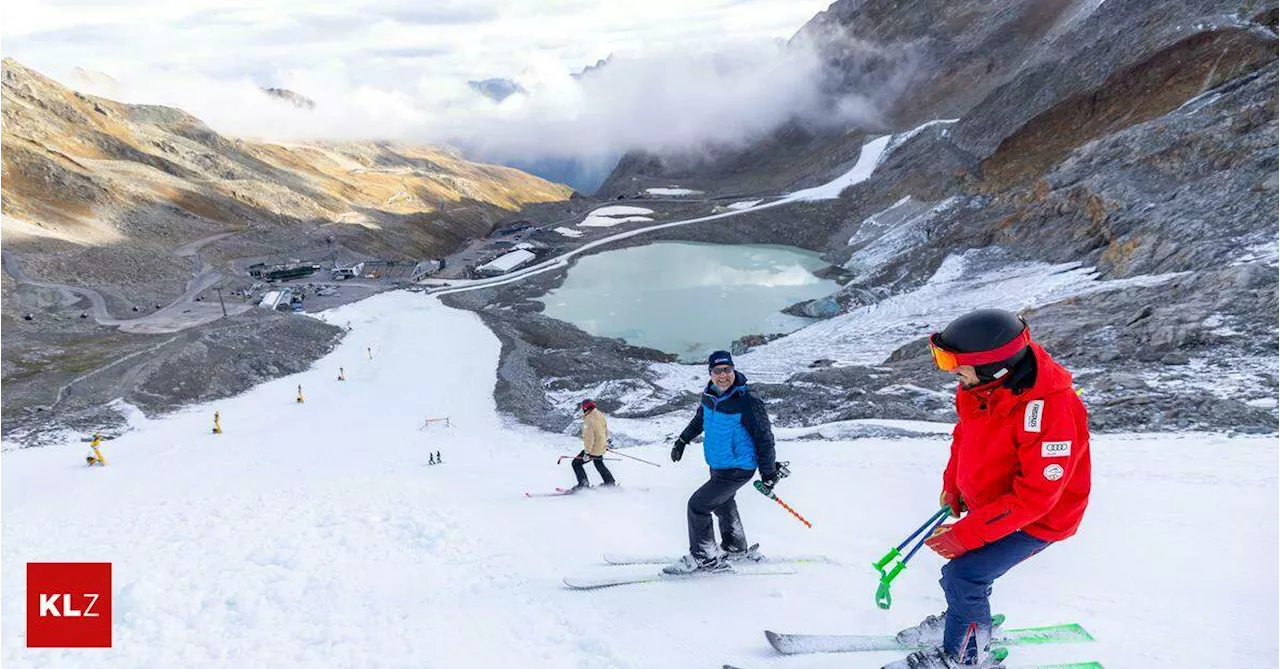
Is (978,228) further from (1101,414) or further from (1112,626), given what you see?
(1112,626)

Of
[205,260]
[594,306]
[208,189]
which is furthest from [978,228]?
[208,189]

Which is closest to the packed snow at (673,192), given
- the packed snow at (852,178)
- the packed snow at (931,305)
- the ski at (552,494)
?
the packed snow at (852,178)

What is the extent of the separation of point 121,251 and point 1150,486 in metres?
87.6

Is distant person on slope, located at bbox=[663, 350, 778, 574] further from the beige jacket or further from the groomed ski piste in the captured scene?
the beige jacket

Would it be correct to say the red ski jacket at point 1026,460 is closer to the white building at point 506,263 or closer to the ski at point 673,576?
the ski at point 673,576

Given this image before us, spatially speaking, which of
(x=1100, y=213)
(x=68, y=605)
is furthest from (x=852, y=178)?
(x=68, y=605)

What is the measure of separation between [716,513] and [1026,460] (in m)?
4.00

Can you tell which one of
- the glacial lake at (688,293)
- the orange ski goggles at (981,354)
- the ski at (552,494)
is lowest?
the ski at (552,494)

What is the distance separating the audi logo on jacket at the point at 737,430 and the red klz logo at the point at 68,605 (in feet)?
21.5

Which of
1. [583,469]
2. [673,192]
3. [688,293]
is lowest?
[583,469]

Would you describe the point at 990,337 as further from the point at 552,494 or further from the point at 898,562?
the point at 552,494

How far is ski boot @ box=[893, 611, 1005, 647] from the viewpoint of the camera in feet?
17.8

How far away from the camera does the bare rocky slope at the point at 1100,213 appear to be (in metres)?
17.7

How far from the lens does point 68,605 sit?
25.8 feet
